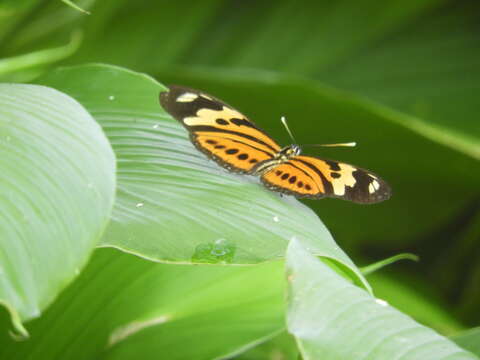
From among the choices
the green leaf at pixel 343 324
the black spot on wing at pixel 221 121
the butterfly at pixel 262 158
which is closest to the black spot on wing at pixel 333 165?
the butterfly at pixel 262 158

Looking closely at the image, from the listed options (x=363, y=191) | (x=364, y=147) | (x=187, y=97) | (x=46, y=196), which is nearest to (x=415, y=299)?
(x=364, y=147)

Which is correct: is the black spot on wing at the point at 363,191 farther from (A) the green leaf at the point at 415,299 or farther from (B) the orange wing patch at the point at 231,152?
(A) the green leaf at the point at 415,299

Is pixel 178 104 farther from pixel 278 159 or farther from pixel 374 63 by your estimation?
pixel 374 63

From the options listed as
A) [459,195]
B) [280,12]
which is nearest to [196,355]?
[459,195]

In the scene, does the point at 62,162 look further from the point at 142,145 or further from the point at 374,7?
the point at 374,7

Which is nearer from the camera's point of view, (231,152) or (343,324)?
(343,324)
